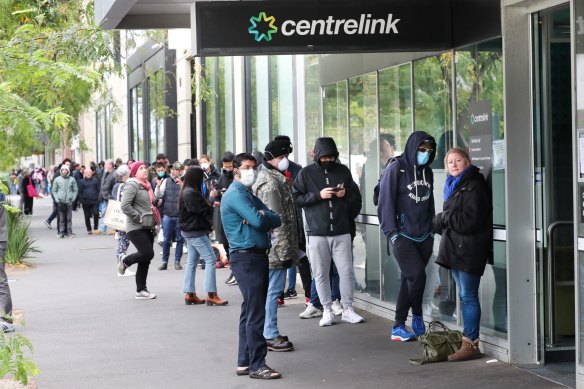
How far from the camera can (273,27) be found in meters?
9.73

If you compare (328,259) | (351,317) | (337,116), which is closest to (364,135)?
(337,116)

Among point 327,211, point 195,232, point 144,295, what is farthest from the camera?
point 144,295

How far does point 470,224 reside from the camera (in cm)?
963

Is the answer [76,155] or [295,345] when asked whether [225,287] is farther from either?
[76,155]

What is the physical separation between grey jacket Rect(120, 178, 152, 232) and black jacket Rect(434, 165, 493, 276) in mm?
5964

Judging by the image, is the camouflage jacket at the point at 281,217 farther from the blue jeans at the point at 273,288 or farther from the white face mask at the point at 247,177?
the white face mask at the point at 247,177

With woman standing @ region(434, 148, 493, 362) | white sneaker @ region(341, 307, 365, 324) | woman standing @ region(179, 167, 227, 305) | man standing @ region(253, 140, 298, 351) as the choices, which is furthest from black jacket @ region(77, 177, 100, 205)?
woman standing @ region(434, 148, 493, 362)

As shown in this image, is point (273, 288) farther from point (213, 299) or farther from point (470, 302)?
point (213, 299)

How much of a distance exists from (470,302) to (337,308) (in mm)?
3071

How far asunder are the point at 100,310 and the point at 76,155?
56649 millimetres

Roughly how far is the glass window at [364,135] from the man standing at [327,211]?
1.30m

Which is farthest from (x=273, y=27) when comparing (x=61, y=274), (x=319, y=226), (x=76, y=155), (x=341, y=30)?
(x=76, y=155)

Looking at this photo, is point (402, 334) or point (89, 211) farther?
point (89, 211)

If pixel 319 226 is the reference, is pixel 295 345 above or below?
below
